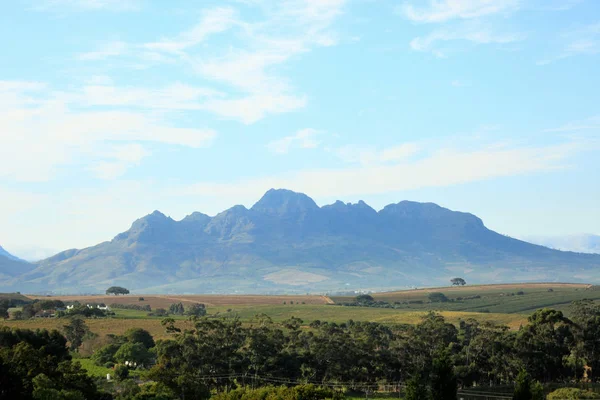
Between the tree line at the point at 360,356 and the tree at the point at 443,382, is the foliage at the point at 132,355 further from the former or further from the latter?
the tree at the point at 443,382

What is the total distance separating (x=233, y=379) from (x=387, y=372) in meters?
17.4

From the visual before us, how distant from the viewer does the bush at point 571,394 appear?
66500 mm

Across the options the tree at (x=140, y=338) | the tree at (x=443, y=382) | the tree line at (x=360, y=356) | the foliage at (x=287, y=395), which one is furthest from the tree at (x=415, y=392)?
the tree at (x=140, y=338)

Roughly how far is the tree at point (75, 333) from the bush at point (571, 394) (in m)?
62.5

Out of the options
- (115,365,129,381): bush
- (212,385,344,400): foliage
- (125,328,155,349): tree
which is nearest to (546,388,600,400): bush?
(212,385,344,400): foliage

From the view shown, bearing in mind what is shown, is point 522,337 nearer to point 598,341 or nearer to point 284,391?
point 598,341

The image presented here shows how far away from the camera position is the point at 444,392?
199 ft

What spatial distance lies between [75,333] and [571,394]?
2616 inches

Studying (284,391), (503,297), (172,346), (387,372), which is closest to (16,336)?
(172,346)

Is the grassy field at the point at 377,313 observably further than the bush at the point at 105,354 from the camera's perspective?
Yes

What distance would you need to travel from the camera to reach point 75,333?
100250 millimetres

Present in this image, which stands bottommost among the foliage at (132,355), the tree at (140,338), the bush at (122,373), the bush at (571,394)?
the bush at (571,394)

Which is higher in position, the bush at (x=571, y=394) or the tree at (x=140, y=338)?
the tree at (x=140, y=338)

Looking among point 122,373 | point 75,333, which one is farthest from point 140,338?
point 122,373
